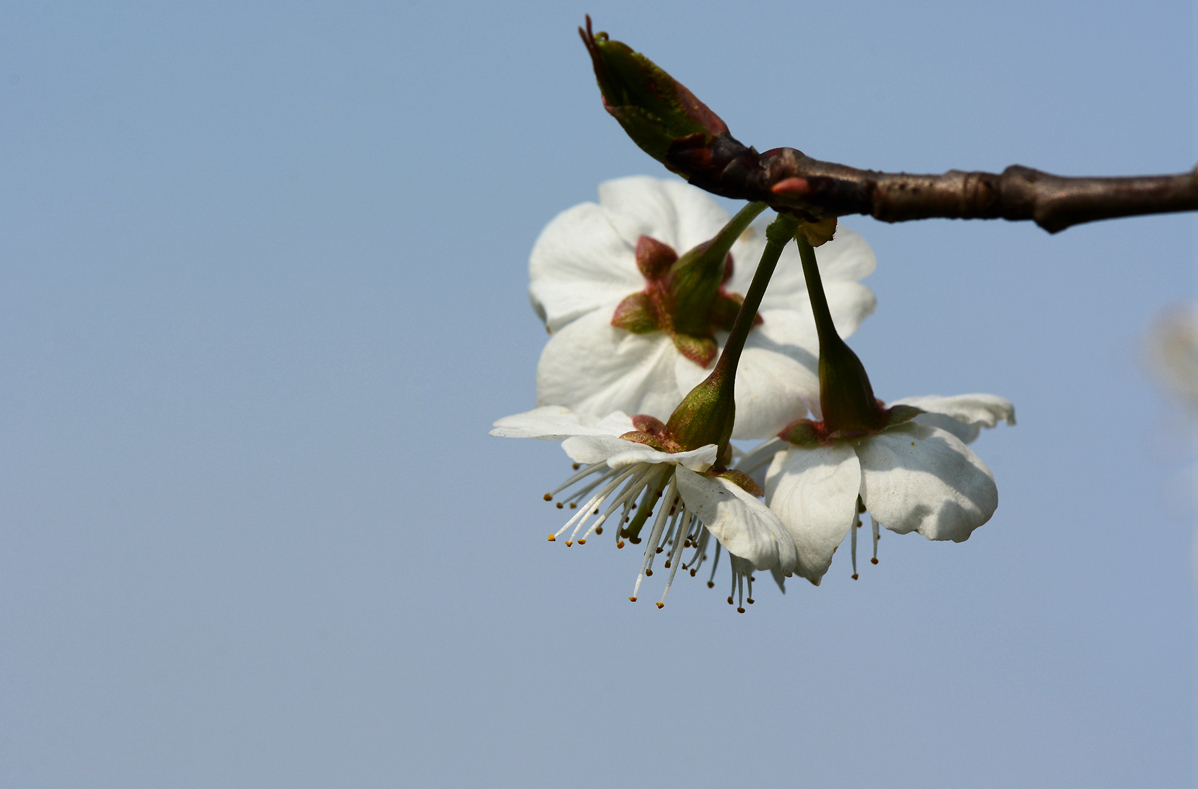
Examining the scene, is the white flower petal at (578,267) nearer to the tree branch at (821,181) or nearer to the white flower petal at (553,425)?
the white flower petal at (553,425)

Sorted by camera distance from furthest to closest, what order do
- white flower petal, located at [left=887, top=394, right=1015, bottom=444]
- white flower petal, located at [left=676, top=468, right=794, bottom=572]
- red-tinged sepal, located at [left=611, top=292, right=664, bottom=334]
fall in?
red-tinged sepal, located at [left=611, top=292, right=664, bottom=334], white flower petal, located at [left=887, top=394, right=1015, bottom=444], white flower petal, located at [left=676, top=468, right=794, bottom=572]

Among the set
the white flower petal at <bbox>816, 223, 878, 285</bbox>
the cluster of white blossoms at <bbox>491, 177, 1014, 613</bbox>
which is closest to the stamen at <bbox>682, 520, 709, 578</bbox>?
the cluster of white blossoms at <bbox>491, 177, 1014, 613</bbox>

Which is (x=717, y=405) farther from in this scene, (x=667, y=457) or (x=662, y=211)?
(x=662, y=211)

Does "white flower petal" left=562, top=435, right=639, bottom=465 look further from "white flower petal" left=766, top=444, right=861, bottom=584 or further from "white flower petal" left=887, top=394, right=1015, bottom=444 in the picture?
"white flower petal" left=887, top=394, right=1015, bottom=444

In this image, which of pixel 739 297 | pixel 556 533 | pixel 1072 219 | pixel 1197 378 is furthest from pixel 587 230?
pixel 1197 378

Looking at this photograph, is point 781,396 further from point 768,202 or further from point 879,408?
point 768,202

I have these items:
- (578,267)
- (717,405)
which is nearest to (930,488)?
(717,405)

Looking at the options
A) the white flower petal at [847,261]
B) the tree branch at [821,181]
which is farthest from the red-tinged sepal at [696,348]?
the tree branch at [821,181]
